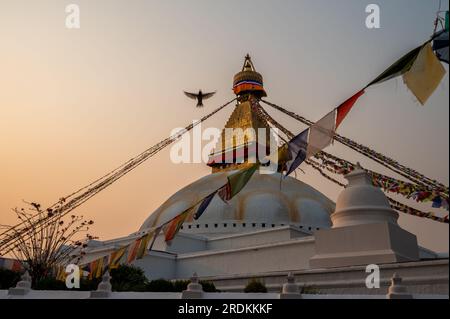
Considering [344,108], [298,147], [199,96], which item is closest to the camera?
[344,108]

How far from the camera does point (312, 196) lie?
95.0ft

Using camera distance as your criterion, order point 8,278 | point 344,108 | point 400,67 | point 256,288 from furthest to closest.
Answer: point 8,278 < point 256,288 < point 344,108 < point 400,67

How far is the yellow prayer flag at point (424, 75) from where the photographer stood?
6.70m

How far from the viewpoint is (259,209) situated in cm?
2725

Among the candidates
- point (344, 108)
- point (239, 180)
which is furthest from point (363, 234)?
point (344, 108)

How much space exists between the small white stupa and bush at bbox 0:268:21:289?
12787 mm

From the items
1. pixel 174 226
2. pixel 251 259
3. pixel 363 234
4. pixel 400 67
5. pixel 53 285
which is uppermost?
pixel 400 67

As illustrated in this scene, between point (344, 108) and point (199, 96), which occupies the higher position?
point (199, 96)

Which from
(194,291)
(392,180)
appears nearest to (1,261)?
(194,291)

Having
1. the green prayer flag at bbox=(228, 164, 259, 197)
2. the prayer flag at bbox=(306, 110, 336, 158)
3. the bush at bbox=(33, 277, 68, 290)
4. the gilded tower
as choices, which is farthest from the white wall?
the gilded tower

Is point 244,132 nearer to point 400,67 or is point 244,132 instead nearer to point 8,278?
point 8,278

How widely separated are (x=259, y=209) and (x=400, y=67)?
20143mm
